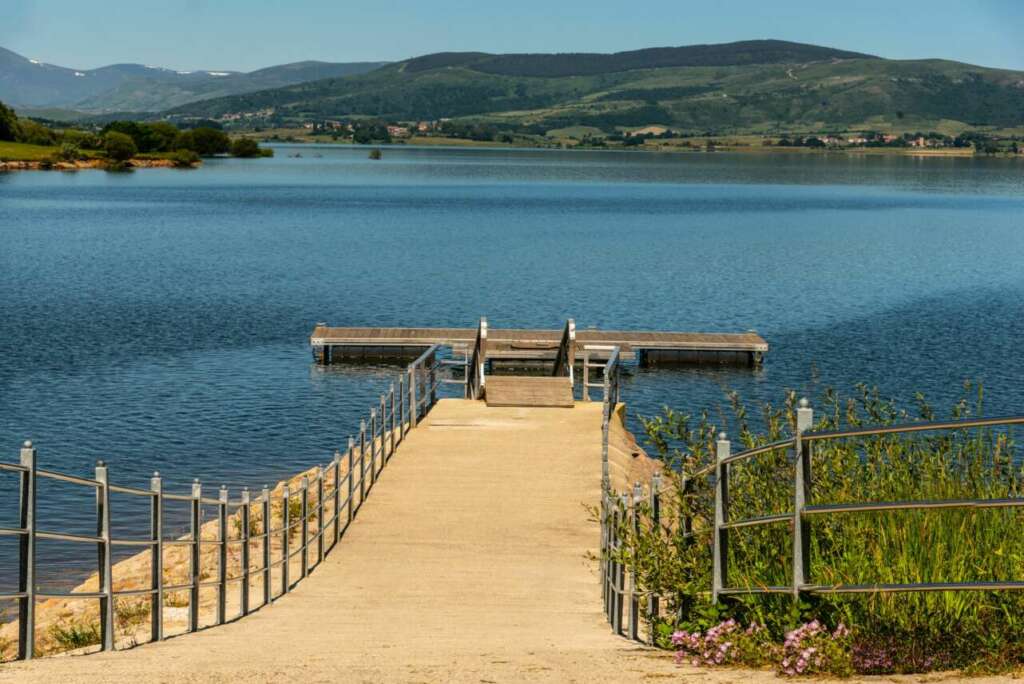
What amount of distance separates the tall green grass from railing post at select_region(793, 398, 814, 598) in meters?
0.16

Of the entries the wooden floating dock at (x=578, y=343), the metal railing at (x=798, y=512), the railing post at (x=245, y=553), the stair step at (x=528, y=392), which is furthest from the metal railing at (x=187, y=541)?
the wooden floating dock at (x=578, y=343)

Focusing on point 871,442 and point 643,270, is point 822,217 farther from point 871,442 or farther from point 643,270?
point 871,442

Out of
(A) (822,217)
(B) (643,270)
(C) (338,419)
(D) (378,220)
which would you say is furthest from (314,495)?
(A) (822,217)

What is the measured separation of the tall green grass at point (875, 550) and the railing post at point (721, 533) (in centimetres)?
9

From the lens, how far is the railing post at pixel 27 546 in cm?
822

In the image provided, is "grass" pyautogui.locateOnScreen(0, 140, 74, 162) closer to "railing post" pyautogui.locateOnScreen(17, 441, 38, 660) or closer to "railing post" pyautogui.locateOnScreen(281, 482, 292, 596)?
"railing post" pyautogui.locateOnScreen(281, 482, 292, 596)

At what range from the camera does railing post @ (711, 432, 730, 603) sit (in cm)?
844

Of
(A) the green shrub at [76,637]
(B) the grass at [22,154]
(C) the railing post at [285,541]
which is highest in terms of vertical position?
(B) the grass at [22,154]

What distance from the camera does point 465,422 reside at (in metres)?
24.4

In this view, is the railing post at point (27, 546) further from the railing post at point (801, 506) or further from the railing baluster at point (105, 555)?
the railing post at point (801, 506)

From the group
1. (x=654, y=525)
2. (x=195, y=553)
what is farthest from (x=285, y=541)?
(x=654, y=525)

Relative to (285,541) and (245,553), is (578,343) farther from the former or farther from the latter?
(245,553)

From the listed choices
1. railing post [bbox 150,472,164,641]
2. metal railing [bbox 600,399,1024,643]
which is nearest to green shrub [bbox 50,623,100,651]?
railing post [bbox 150,472,164,641]

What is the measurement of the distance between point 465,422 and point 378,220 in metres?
85.1
